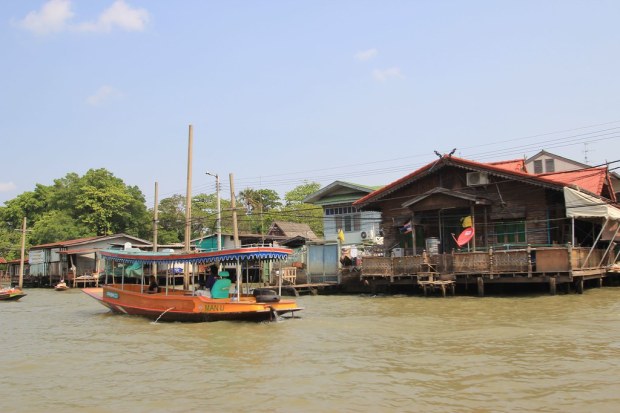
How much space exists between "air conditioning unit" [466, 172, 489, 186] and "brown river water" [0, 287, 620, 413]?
6501 mm

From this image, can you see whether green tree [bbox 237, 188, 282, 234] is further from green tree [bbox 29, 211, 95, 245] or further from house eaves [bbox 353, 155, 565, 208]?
house eaves [bbox 353, 155, 565, 208]

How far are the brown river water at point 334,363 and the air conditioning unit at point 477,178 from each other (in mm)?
6501

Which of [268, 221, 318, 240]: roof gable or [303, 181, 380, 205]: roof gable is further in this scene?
[268, 221, 318, 240]: roof gable

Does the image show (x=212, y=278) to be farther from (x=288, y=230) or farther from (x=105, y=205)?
(x=105, y=205)

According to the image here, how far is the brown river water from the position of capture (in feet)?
24.3

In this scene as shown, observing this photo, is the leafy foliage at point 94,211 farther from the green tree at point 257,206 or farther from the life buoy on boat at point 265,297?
the life buoy on boat at point 265,297

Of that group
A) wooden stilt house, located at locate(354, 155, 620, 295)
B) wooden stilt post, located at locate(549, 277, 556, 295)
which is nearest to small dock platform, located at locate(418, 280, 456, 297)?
wooden stilt house, located at locate(354, 155, 620, 295)

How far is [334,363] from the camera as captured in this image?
9570mm

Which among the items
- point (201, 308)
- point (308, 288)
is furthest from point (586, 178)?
point (201, 308)

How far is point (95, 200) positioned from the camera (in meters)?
47.9

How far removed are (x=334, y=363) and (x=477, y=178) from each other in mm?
14384

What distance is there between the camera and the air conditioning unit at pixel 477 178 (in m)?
21.7

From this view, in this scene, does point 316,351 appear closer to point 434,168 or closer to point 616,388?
point 616,388

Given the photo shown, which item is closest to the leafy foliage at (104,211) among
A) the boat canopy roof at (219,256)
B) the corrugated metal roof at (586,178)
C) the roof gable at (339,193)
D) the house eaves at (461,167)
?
the roof gable at (339,193)
